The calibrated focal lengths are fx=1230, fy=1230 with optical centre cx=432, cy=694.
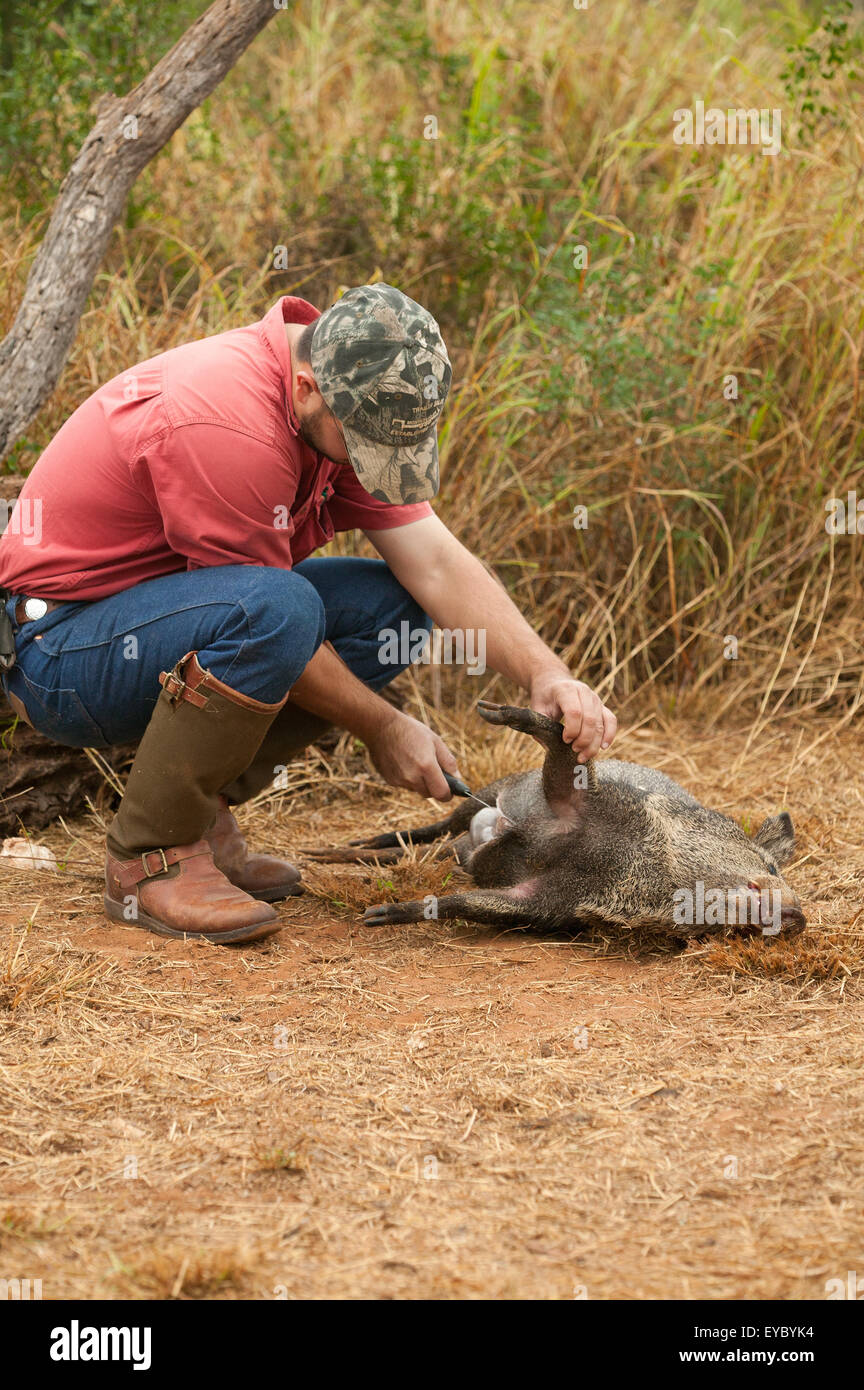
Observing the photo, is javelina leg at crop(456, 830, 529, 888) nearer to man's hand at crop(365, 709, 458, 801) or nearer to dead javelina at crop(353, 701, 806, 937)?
dead javelina at crop(353, 701, 806, 937)

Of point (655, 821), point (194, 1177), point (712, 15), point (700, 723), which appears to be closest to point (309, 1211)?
point (194, 1177)

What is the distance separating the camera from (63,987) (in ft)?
9.45

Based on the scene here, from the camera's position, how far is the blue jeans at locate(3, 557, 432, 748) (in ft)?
10.1

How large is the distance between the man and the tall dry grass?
127 centimetres

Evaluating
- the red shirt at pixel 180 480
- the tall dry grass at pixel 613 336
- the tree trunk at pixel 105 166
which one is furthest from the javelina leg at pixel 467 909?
the tree trunk at pixel 105 166

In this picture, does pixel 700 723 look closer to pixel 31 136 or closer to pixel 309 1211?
pixel 309 1211

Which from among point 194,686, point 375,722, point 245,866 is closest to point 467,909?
point 375,722

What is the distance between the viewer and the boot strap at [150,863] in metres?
3.28

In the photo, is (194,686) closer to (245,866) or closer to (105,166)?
(245,866)

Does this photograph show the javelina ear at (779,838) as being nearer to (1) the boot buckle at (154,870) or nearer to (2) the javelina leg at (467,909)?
(2) the javelina leg at (467,909)

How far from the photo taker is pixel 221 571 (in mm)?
3119

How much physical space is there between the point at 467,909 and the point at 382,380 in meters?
1.45

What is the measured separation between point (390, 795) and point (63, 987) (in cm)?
186

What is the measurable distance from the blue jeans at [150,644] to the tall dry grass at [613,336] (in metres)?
1.31
